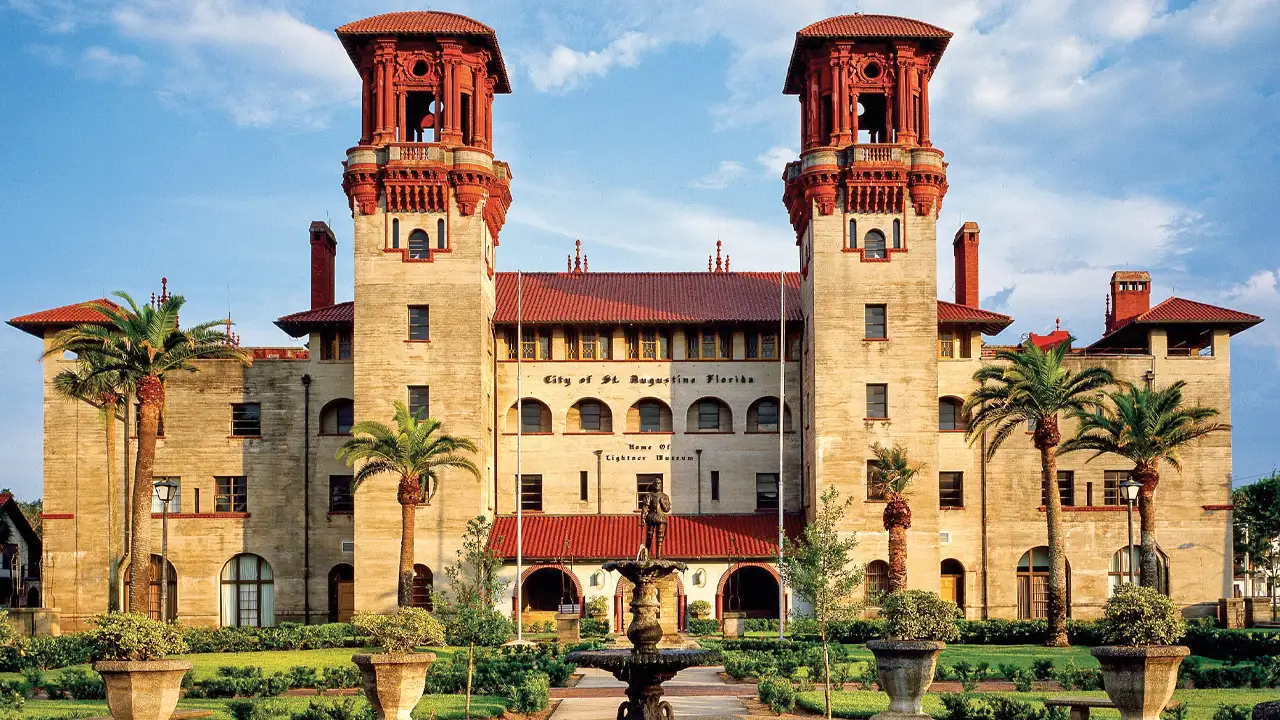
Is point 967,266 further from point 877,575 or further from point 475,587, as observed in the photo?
point 475,587

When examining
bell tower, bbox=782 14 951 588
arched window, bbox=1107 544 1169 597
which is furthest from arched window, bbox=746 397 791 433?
arched window, bbox=1107 544 1169 597

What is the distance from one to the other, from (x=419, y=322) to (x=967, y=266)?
25.1 m

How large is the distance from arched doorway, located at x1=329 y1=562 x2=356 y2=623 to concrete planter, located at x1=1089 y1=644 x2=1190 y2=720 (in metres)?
41.9

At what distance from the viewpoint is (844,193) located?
5953 centimetres

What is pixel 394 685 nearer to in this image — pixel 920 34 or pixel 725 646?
pixel 725 646

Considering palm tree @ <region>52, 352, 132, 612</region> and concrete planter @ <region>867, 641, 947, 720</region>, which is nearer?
concrete planter @ <region>867, 641, 947, 720</region>

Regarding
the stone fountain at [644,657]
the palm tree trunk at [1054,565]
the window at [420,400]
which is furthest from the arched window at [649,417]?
the stone fountain at [644,657]

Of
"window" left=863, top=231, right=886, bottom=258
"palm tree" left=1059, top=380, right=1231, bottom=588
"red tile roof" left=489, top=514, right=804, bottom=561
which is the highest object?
"window" left=863, top=231, right=886, bottom=258

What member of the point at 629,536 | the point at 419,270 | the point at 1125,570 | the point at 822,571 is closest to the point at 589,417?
the point at 629,536

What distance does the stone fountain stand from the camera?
24.1 m

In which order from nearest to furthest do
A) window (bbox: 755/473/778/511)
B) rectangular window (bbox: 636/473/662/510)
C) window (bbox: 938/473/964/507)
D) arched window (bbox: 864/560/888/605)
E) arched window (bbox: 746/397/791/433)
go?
1. arched window (bbox: 864/560/888/605)
2. window (bbox: 938/473/964/507)
3. window (bbox: 755/473/778/511)
4. rectangular window (bbox: 636/473/662/510)
5. arched window (bbox: 746/397/791/433)

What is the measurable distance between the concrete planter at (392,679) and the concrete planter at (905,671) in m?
8.27

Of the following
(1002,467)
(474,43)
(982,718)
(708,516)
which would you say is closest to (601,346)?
(708,516)

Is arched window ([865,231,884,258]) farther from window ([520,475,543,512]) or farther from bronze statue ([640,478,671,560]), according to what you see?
bronze statue ([640,478,671,560])
